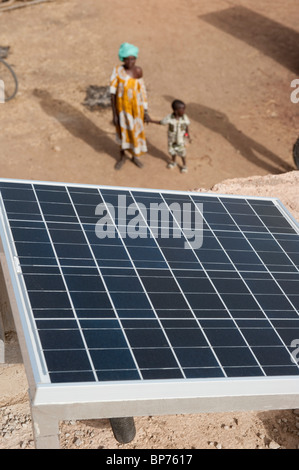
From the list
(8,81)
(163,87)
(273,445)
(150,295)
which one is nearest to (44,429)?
(150,295)

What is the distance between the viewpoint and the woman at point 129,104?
1337cm

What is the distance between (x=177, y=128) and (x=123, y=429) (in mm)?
8146

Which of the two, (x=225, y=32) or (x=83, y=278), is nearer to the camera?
(x=83, y=278)

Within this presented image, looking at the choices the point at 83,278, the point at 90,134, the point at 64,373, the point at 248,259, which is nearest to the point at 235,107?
the point at 90,134

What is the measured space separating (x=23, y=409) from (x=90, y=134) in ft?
29.7

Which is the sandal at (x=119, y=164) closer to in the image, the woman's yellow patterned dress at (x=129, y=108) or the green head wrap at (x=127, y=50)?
the woman's yellow patterned dress at (x=129, y=108)

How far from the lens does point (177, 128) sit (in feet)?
45.4

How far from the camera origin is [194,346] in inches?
→ 206

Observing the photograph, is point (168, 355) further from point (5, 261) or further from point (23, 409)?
point (23, 409)

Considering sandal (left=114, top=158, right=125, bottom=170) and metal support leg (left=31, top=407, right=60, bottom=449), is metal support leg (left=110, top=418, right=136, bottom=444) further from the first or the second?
sandal (left=114, top=158, right=125, bottom=170)

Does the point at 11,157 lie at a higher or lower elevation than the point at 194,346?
lower

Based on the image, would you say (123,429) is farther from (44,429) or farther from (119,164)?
(119,164)

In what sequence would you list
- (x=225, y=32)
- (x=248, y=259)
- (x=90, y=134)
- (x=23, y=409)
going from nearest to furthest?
1. (x=248, y=259)
2. (x=23, y=409)
3. (x=90, y=134)
4. (x=225, y=32)

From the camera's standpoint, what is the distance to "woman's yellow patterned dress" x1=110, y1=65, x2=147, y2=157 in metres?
13.5
